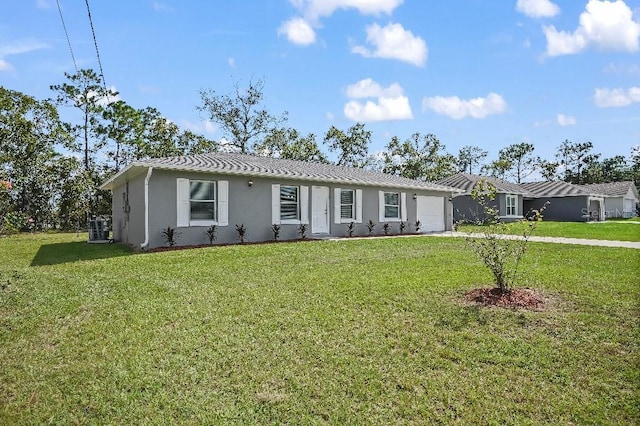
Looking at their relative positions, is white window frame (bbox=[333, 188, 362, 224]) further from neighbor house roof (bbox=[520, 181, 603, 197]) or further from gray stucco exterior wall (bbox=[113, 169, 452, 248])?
neighbor house roof (bbox=[520, 181, 603, 197])

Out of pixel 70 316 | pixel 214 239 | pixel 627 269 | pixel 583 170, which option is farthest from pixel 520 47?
pixel 583 170

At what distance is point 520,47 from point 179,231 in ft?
37.3

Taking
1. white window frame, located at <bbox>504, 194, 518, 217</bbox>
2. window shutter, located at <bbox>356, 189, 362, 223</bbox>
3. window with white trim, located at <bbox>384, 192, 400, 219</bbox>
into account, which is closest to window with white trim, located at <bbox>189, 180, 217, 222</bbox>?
window shutter, located at <bbox>356, 189, 362, 223</bbox>

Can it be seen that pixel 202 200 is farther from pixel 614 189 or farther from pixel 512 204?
pixel 614 189

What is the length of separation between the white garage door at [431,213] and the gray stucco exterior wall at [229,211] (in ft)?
11.5

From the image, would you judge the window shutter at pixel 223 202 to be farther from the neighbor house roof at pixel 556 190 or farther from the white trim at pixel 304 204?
the neighbor house roof at pixel 556 190

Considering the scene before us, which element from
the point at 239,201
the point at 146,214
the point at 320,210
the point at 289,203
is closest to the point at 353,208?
the point at 320,210

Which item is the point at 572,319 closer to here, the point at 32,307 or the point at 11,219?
the point at 32,307

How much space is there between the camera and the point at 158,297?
5.86 meters

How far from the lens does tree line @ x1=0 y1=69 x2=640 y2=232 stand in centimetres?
2395

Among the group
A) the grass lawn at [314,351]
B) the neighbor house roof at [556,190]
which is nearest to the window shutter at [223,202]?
the grass lawn at [314,351]

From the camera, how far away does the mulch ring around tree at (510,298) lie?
5.11m

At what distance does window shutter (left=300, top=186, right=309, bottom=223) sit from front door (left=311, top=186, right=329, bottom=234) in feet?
0.83

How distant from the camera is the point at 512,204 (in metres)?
29.3
